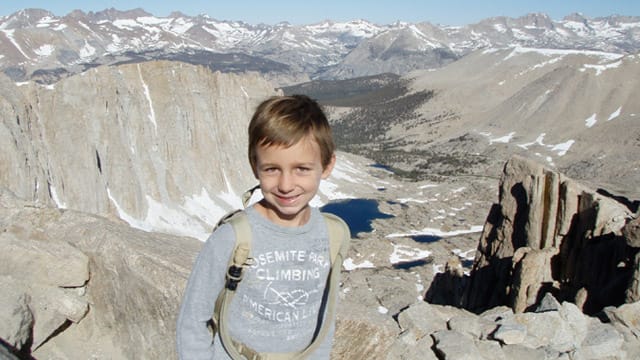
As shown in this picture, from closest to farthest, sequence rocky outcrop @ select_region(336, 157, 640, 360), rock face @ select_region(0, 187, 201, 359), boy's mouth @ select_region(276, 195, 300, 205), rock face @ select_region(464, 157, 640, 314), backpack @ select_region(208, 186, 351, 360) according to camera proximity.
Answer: backpack @ select_region(208, 186, 351, 360)
boy's mouth @ select_region(276, 195, 300, 205)
rock face @ select_region(0, 187, 201, 359)
rocky outcrop @ select_region(336, 157, 640, 360)
rock face @ select_region(464, 157, 640, 314)

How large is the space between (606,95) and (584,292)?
155 metres

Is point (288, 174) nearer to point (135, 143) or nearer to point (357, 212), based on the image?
point (135, 143)

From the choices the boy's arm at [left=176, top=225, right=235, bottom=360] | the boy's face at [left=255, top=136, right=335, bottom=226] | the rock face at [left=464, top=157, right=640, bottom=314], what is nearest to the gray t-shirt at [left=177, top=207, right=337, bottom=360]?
the boy's arm at [left=176, top=225, right=235, bottom=360]

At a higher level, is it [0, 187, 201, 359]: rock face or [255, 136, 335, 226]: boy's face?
[255, 136, 335, 226]: boy's face

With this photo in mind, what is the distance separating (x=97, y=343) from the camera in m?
8.08

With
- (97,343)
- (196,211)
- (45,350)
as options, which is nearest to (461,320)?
(97,343)

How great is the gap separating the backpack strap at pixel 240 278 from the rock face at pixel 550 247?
1198cm

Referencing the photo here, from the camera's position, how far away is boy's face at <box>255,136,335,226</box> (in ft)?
15.2

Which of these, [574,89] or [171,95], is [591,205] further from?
[574,89]

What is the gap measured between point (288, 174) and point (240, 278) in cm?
95

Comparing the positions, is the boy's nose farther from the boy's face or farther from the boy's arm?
the boy's arm

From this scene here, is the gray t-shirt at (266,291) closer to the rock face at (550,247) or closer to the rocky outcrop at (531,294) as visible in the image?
the rocky outcrop at (531,294)

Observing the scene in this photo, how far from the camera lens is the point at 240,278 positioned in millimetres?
4477

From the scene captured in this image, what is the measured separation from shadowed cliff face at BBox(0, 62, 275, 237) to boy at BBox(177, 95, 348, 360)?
3178 cm
